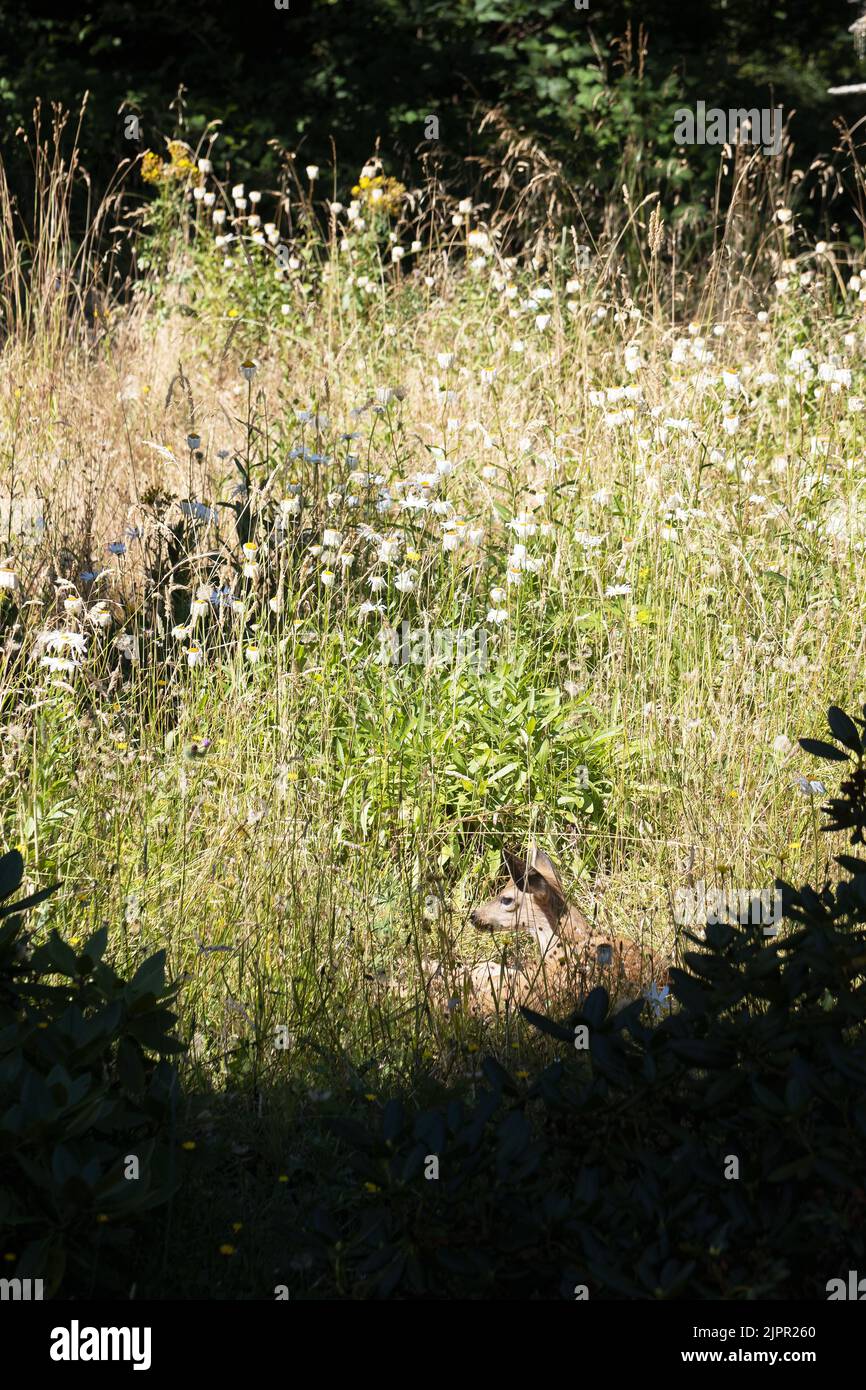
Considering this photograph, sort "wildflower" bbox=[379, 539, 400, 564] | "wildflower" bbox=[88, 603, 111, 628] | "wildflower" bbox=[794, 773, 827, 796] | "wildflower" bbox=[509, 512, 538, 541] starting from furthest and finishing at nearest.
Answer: "wildflower" bbox=[509, 512, 538, 541]
"wildflower" bbox=[379, 539, 400, 564]
"wildflower" bbox=[88, 603, 111, 628]
"wildflower" bbox=[794, 773, 827, 796]

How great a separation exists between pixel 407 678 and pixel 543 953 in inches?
34.2

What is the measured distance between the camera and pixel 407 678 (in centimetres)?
326

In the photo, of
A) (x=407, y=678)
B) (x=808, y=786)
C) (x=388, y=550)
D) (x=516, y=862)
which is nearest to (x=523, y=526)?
(x=388, y=550)

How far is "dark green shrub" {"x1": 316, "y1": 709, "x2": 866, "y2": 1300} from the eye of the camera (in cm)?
163

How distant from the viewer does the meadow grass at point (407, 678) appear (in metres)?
2.63

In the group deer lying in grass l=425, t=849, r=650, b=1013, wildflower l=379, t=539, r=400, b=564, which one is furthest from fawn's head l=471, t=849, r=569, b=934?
wildflower l=379, t=539, r=400, b=564

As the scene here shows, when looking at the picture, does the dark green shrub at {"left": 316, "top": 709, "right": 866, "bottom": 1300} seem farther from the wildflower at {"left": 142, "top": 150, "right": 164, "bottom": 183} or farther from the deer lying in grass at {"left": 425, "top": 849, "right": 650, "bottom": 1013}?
the wildflower at {"left": 142, "top": 150, "right": 164, "bottom": 183}

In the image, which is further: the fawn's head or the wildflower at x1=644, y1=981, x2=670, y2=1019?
the fawn's head

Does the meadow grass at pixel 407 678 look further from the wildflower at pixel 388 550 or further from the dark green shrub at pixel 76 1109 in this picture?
the dark green shrub at pixel 76 1109

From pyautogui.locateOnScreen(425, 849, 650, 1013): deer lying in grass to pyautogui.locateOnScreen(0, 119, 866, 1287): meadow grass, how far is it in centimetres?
5

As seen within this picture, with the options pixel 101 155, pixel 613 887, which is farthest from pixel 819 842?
pixel 101 155

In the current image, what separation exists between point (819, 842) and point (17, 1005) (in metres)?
1.77

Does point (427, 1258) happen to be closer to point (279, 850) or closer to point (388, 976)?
point (388, 976)

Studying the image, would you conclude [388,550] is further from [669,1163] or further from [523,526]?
[669,1163]
